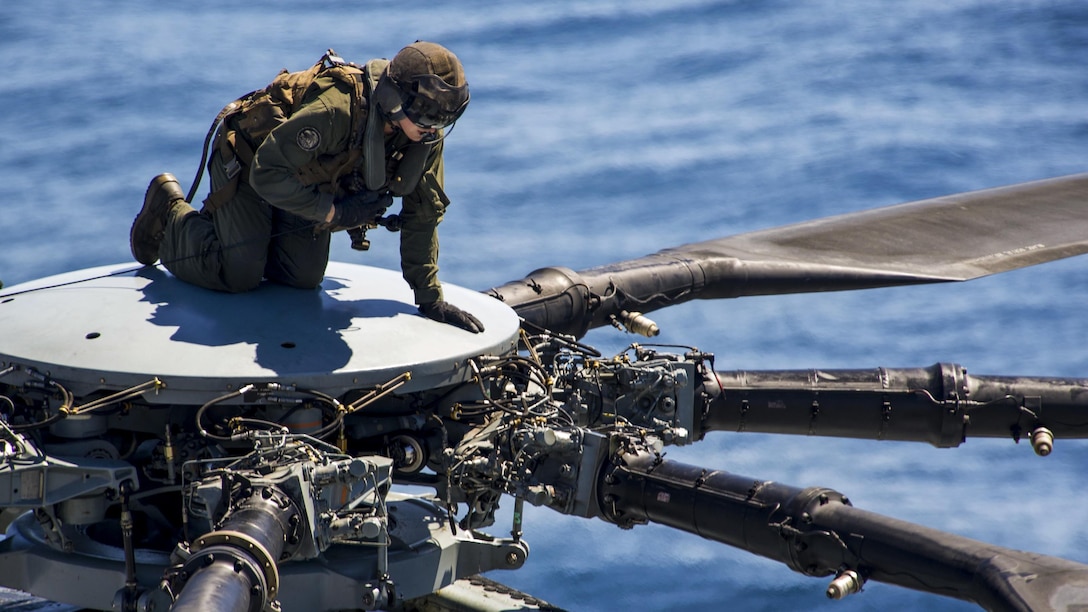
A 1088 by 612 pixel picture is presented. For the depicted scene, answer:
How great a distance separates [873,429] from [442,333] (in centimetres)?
324

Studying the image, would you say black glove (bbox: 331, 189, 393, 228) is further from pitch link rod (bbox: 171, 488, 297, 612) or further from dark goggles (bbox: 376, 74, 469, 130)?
pitch link rod (bbox: 171, 488, 297, 612)

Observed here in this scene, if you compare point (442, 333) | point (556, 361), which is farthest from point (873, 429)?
point (442, 333)

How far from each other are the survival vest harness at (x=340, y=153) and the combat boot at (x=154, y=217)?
66cm

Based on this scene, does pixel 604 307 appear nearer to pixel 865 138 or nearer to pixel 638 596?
pixel 638 596

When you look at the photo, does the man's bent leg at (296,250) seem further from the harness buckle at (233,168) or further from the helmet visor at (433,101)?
the helmet visor at (433,101)

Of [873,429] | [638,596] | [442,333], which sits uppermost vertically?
[442,333]

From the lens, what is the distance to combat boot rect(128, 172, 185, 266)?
11859 millimetres

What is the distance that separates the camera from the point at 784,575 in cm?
1717

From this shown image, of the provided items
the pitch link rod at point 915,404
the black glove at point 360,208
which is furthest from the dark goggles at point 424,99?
the pitch link rod at point 915,404

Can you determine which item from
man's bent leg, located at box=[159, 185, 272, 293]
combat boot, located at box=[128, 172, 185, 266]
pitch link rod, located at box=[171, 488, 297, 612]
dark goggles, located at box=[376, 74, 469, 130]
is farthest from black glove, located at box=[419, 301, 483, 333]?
pitch link rod, located at box=[171, 488, 297, 612]

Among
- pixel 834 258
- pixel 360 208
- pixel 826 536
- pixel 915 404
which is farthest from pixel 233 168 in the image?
pixel 834 258

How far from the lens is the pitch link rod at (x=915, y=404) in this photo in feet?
36.2

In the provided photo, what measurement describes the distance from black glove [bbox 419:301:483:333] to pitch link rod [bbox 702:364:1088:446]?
1.79 metres

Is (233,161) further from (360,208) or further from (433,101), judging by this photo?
(433,101)
